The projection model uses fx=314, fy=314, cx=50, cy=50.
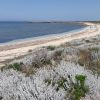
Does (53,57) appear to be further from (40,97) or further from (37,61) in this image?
(40,97)

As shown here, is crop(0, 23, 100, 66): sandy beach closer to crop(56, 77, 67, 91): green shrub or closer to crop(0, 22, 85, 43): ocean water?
crop(0, 22, 85, 43): ocean water

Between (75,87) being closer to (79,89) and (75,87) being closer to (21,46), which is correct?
(79,89)

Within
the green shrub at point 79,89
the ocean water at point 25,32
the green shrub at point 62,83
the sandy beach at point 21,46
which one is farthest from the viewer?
the ocean water at point 25,32

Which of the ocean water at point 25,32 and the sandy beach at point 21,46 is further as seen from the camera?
the ocean water at point 25,32

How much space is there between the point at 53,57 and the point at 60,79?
3461 mm

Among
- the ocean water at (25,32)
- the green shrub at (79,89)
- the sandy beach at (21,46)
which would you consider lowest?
the ocean water at (25,32)

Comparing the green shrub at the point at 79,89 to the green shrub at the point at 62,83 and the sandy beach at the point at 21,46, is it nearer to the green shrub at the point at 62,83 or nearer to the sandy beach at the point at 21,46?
the green shrub at the point at 62,83

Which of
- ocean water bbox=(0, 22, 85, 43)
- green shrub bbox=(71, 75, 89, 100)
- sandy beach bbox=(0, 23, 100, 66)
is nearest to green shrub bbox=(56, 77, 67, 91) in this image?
green shrub bbox=(71, 75, 89, 100)

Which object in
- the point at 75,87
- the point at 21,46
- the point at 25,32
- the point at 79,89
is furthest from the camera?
the point at 25,32

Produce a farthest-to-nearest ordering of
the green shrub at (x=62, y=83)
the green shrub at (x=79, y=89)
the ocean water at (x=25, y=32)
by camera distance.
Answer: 1. the ocean water at (x=25, y=32)
2. the green shrub at (x=62, y=83)
3. the green shrub at (x=79, y=89)

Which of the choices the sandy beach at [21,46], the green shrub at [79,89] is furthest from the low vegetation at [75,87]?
A: the sandy beach at [21,46]

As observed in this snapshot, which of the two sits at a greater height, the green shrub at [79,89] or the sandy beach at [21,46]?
the green shrub at [79,89]

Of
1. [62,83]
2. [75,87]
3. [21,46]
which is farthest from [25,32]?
[75,87]

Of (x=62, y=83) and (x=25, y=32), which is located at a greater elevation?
(x=62, y=83)
